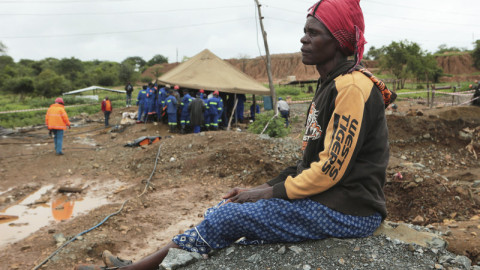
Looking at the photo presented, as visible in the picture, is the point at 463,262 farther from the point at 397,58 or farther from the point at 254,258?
the point at 397,58

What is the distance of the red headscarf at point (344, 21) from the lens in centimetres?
189

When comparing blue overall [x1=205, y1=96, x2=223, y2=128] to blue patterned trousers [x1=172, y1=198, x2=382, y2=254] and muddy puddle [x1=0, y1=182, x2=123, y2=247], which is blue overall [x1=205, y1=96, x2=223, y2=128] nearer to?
muddy puddle [x1=0, y1=182, x2=123, y2=247]

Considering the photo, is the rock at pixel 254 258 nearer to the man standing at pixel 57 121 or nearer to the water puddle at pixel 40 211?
Answer: the water puddle at pixel 40 211

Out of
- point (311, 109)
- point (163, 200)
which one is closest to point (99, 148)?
point (163, 200)

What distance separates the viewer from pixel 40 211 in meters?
5.93

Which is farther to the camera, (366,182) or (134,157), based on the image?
(134,157)

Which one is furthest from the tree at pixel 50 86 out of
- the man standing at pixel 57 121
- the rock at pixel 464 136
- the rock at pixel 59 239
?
the rock at pixel 464 136

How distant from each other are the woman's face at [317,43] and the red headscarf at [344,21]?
0.04 metres

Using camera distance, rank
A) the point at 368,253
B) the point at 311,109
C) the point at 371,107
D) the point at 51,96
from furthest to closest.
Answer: the point at 51,96 < the point at 311,109 < the point at 368,253 < the point at 371,107

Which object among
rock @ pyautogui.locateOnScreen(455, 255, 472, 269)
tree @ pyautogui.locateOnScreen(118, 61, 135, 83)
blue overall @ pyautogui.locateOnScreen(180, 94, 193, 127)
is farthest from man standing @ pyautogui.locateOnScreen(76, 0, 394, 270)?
tree @ pyautogui.locateOnScreen(118, 61, 135, 83)

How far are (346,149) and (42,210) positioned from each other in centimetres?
593

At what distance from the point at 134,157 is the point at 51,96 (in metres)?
29.5

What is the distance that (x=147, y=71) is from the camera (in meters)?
62.2

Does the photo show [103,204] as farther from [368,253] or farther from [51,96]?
[51,96]
